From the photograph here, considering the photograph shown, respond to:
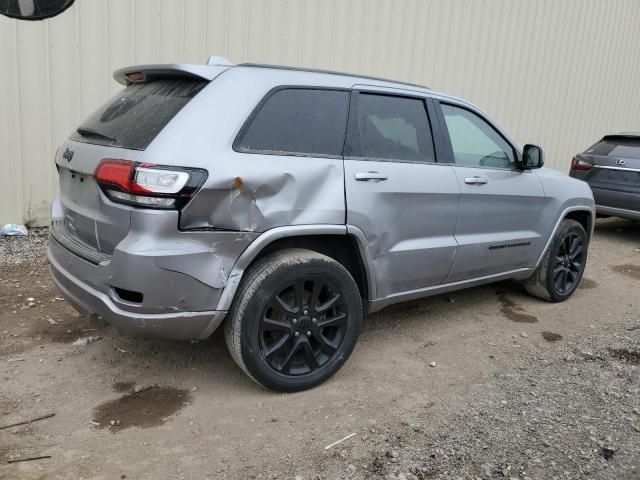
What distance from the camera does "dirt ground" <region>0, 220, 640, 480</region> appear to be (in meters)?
2.57

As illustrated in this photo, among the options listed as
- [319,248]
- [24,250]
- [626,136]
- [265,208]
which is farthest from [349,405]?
[626,136]

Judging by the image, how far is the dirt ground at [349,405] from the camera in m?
2.57

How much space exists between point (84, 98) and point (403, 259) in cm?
434

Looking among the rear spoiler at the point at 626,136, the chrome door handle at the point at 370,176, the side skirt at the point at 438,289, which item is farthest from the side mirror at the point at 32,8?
the rear spoiler at the point at 626,136

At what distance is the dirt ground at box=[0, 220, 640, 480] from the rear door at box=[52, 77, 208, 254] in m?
0.88

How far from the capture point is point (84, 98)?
6.05 meters

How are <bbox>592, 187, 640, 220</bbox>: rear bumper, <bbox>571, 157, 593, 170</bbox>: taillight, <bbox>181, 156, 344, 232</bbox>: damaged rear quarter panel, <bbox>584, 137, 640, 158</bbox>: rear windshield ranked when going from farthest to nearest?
<bbox>571, 157, 593, 170</bbox>: taillight
<bbox>584, 137, 640, 158</bbox>: rear windshield
<bbox>592, 187, 640, 220</bbox>: rear bumper
<bbox>181, 156, 344, 232</bbox>: damaged rear quarter panel

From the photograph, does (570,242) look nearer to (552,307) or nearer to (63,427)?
(552,307)

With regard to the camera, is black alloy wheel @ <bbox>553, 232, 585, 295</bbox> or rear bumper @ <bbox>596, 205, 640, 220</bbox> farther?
rear bumper @ <bbox>596, 205, 640, 220</bbox>

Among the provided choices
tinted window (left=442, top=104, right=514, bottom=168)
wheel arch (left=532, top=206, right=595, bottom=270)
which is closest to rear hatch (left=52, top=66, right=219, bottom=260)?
tinted window (left=442, top=104, right=514, bottom=168)

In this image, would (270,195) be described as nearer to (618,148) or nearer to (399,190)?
(399,190)

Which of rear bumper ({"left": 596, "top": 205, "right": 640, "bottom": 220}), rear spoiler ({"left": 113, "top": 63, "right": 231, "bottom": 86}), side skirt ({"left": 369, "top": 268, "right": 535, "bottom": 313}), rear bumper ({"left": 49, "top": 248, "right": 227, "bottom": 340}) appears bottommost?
rear bumper ({"left": 596, "top": 205, "right": 640, "bottom": 220})

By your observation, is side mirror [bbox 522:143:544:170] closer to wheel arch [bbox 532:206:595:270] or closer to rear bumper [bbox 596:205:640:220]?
wheel arch [bbox 532:206:595:270]

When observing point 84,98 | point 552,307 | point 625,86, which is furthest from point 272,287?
point 625,86
